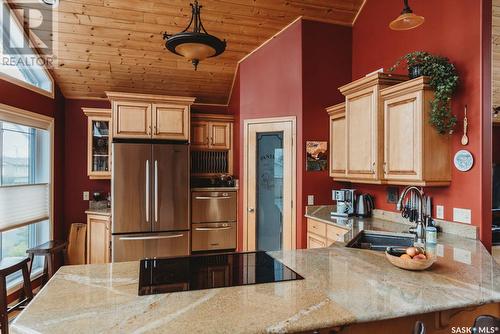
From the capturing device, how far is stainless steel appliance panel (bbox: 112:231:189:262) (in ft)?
13.5

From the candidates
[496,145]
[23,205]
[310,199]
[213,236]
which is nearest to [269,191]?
[310,199]

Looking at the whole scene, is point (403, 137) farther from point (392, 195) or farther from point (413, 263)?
point (413, 263)

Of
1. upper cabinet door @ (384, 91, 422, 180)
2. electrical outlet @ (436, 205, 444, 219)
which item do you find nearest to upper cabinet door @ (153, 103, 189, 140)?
upper cabinet door @ (384, 91, 422, 180)

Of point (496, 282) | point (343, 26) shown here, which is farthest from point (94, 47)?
point (496, 282)

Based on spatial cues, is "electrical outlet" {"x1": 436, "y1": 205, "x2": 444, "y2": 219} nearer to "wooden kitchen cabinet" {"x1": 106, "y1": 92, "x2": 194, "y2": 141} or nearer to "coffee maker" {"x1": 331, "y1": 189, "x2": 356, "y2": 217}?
"coffee maker" {"x1": 331, "y1": 189, "x2": 356, "y2": 217}

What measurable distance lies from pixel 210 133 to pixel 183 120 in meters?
0.64

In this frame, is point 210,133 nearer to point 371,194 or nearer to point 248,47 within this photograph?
point 248,47

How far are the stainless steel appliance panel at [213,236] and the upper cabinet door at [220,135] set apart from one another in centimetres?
123

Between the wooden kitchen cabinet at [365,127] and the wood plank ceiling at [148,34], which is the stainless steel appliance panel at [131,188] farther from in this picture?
the wooden kitchen cabinet at [365,127]

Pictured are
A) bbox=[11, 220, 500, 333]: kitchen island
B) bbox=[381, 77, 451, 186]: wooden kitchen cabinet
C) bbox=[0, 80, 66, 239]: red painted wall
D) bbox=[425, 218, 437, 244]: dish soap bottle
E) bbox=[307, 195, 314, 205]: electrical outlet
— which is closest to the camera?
bbox=[11, 220, 500, 333]: kitchen island

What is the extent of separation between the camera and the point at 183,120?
14.6 feet

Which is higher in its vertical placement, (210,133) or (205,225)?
(210,133)

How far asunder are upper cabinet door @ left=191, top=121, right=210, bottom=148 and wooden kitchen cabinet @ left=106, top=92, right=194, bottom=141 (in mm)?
466

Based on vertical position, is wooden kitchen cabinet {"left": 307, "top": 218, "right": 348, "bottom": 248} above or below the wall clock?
below
